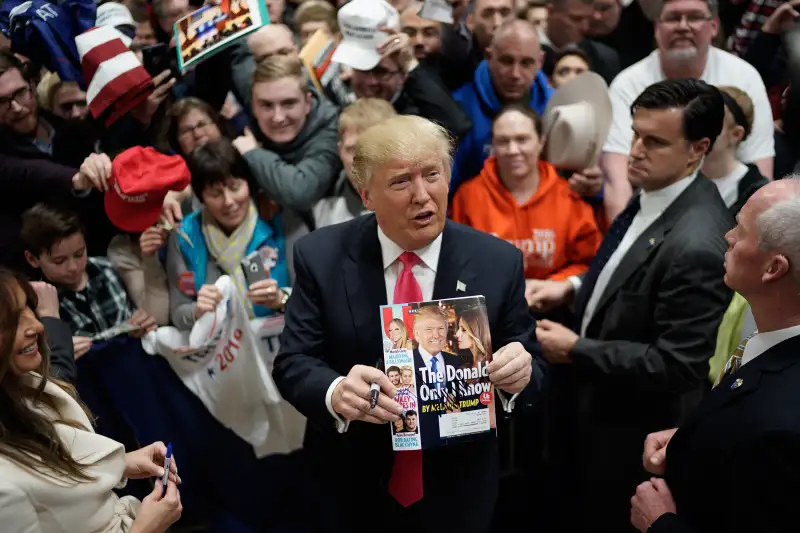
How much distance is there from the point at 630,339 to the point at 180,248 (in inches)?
77.4

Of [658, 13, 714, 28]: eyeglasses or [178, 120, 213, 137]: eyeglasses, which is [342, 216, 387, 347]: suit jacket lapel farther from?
[658, 13, 714, 28]: eyeglasses

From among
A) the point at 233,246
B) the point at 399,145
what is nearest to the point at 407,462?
the point at 399,145

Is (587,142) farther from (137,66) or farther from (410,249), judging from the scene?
(137,66)

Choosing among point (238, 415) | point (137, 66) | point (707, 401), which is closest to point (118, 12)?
point (137, 66)

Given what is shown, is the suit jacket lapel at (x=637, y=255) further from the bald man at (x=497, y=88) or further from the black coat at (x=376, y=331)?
the bald man at (x=497, y=88)

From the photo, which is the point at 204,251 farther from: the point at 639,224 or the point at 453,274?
the point at 639,224

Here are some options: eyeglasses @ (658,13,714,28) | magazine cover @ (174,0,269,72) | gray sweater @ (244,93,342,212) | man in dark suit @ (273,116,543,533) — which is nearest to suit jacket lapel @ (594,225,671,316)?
man in dark suit @ (273,116,543,533)

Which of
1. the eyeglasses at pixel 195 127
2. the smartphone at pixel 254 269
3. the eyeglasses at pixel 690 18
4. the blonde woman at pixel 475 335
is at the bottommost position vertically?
the smartphone at pixel 254 269

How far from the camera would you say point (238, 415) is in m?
3.63

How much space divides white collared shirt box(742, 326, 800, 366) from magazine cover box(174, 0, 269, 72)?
2.51 meters

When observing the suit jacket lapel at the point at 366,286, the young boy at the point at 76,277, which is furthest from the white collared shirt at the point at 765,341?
the young boy at the point at 76,277

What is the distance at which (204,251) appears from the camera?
360 cm

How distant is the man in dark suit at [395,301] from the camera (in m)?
2.17

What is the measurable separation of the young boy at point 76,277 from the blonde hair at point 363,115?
1186 mm
